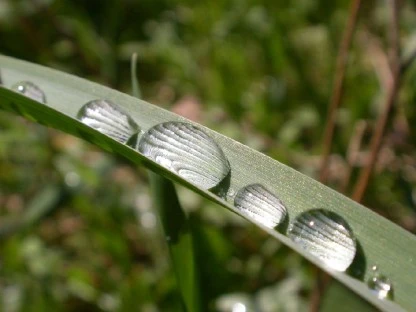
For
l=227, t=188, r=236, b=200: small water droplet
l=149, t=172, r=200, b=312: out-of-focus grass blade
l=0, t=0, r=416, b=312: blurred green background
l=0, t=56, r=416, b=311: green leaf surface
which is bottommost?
l=0, t=0, r=416, b=312: blurred green background

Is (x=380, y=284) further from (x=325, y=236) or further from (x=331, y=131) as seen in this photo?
(x=331, y=131)

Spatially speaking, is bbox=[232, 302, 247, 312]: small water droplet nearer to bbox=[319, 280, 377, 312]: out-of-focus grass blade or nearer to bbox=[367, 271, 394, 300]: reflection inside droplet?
bbox=[319, 280, 377, 312]: out-of-focus grass blade

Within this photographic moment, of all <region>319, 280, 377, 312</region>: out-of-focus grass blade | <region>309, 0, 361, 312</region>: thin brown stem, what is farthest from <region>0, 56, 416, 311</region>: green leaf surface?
<region>309, 0, 361, 312</region>: thin brown stem

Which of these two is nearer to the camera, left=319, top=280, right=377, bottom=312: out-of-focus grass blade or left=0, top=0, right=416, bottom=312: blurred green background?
left=319, top=280, right=377, bottom=312: out-of-focus grass blade

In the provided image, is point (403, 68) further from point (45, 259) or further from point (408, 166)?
point (45, 259)

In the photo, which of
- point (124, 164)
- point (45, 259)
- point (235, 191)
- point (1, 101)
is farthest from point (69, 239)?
point (235, 191)
